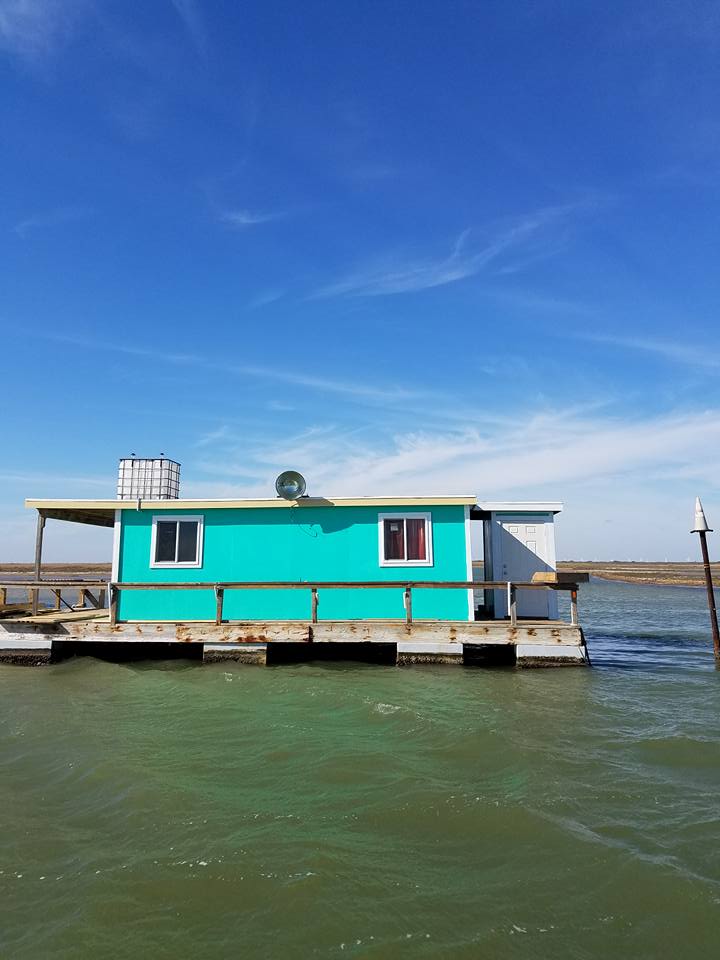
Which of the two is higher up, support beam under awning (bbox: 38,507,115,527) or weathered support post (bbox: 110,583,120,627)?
support beam under awning (bbox: 38,507,115,527)

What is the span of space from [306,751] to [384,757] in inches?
36.5

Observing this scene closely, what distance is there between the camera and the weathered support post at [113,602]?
13.2 meters

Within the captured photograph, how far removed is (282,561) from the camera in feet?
47.1

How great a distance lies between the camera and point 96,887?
465cm

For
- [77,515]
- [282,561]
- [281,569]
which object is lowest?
[281,569]

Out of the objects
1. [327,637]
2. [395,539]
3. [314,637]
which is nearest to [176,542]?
[314,637]

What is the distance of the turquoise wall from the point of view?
14.1 meters

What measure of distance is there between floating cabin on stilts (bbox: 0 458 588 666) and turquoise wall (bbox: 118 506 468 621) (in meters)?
0.02

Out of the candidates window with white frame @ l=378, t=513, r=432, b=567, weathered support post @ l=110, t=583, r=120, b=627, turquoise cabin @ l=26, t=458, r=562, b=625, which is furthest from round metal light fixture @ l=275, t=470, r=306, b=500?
weathered support post @ l=110, t=583, r=120, b=627

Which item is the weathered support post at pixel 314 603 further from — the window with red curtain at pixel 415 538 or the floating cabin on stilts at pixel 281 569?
the window with red curtain at pixel 415 538

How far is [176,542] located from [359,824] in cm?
992

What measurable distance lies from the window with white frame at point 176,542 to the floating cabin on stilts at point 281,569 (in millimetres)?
22

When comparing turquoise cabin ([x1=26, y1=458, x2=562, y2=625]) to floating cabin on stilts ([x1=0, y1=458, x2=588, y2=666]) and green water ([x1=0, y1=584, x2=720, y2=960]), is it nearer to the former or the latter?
floating cabin on stilts ([x1=0, y1=458, x2=588, y2=666])

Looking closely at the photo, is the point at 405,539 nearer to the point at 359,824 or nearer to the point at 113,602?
the point at 113,602
